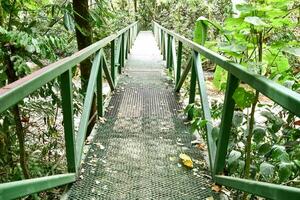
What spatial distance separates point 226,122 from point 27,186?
1274 millimetres

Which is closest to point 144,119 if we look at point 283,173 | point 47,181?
point 47,181

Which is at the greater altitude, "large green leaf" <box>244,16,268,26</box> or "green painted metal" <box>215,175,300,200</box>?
"large green leaf" <box>244,16,268,26</box>

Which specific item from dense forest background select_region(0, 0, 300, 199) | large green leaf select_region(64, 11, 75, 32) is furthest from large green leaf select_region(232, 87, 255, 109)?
large green leaf select_region(64, 11, 75, 32)

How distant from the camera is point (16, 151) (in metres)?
3.24

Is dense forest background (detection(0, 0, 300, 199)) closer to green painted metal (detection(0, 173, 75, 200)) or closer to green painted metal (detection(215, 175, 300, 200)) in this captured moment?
green painted metal (detection(215, 175, 300, 200))

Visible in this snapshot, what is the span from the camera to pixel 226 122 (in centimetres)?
229

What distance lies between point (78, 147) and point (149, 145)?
0.87 meters

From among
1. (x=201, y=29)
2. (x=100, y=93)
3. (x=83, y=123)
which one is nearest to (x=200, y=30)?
(x=201, y=29)

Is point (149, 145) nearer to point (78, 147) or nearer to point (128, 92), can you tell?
point (78, 147)

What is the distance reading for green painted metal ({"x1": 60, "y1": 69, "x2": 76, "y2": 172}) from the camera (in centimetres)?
223

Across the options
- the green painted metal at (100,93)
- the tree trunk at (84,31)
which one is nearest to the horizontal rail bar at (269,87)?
the green painted metal at (100,93)

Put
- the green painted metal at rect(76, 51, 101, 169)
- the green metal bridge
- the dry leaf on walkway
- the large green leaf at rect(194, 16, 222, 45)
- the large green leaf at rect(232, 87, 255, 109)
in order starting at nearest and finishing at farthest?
the green metal bridge → the large green leaf at rect(232, 87, 255, 109) → the large green leaf at rect(194, 16, 222, 45) → the green painted metal at rect(76, 51, 101, 169) → the dry leaf on walkway

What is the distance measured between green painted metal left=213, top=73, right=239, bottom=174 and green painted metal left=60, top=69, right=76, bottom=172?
99 centimetres

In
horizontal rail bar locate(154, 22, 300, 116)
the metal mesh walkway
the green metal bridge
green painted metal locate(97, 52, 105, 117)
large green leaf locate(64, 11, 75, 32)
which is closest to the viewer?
horizontal rail bar locate(154, 22, 300, 116)
